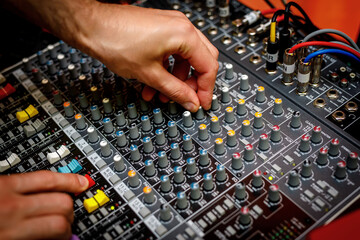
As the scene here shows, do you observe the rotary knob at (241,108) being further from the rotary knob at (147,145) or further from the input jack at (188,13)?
the input jack at (188,13)

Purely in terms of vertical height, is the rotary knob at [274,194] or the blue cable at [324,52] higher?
the blue cable at [324,52]

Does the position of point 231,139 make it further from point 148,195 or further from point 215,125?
point 148,195

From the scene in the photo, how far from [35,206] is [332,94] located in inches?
48.1

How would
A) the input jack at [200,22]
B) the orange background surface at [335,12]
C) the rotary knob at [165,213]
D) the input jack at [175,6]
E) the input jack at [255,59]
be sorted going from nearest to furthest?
the rotary knob at [165,213] → the input jack at [255,59] → the input jack at [200,22] → the input jack at [175,6] → the orange background surface at [335,12]

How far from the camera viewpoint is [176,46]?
1635 millimetres

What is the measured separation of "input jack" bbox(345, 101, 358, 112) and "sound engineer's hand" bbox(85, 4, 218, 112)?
546 mm

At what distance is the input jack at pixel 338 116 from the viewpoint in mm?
1676

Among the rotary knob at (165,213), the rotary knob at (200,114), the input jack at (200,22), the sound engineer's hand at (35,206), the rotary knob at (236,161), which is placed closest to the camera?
the sound engineer's hand at (35,206)

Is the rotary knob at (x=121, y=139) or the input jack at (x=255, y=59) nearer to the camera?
the rotary knob at (x=121, y=139)

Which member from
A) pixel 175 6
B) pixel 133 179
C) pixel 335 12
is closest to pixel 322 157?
pixel 133 179

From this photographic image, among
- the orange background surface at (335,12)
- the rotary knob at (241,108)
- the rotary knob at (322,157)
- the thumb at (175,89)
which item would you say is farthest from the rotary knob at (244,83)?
the orange background surface at (335,12)

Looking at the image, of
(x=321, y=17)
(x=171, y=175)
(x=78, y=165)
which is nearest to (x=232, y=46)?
(x=171, y=175)

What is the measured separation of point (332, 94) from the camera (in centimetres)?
177

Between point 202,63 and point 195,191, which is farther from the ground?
point 202,63
